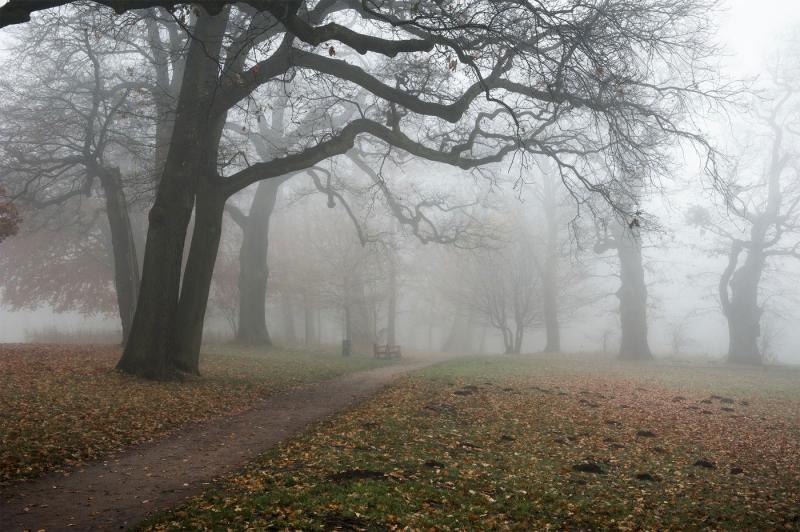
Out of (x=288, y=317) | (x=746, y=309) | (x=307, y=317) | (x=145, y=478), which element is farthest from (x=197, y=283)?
(x=746, y=309)

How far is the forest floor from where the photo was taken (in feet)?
17.1

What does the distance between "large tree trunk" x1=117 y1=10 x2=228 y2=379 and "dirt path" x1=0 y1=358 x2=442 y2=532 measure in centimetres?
331

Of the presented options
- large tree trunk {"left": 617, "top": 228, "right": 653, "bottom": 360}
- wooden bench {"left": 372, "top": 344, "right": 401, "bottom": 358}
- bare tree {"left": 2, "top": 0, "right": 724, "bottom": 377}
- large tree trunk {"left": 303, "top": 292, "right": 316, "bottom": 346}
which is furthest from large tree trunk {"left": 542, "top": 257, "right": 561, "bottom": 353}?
bare tree {"left": 2, "top": 0, "right": 724, "bottom": 377}

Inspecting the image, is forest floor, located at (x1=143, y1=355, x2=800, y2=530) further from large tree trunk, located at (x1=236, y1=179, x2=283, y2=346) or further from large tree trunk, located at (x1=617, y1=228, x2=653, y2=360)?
large tree trunk, located at (x1=617, y1=228, x2=653, y2=360)

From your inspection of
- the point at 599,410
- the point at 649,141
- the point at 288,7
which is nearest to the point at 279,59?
the point at 288,7

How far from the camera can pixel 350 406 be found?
11.3 metres

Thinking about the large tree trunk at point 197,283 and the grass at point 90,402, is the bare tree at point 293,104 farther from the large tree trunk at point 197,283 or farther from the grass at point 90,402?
the grass at point 90,402

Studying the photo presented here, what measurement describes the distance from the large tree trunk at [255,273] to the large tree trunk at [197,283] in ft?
37.5

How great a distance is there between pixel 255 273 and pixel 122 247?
7832 millimetres

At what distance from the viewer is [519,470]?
6.98 m

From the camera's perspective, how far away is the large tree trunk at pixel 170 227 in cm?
1226

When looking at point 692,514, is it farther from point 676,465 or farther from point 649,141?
point 649,141

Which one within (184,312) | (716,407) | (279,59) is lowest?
(716,407)

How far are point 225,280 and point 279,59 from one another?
886 inches
